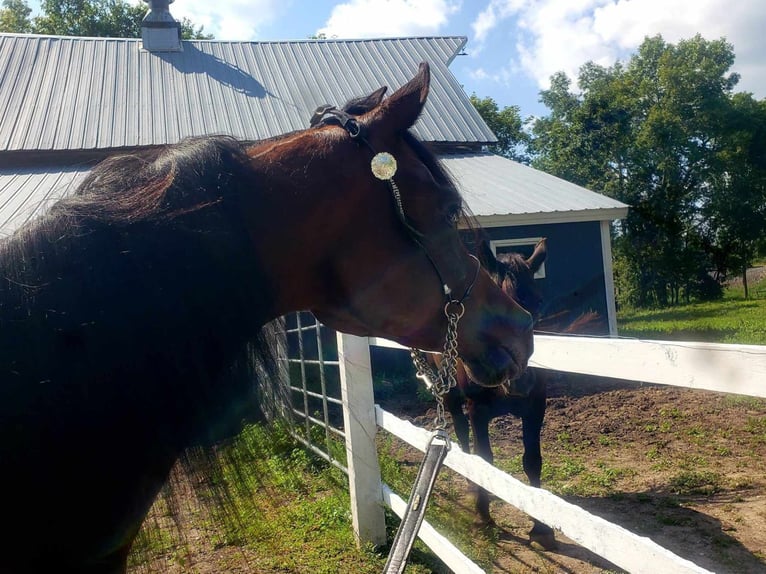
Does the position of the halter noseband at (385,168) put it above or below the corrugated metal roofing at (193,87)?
below

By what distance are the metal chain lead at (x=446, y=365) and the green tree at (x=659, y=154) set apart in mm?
27065

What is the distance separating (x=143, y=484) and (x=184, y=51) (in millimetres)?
15866

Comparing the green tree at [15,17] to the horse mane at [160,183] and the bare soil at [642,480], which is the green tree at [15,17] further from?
the horse mane at [160,183]

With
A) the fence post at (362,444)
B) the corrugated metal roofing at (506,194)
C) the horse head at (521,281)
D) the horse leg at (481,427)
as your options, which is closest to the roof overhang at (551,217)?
the corrugated metal roofing at (506,194)

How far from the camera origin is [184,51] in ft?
49.2

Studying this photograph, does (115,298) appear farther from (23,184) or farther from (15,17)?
(15,17)

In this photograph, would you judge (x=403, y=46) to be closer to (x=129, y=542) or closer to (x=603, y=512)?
(x=603, y=512)

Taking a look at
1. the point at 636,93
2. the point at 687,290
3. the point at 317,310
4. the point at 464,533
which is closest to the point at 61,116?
the point at 464,533

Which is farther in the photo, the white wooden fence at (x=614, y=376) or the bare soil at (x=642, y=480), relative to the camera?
the bare soil at (x=642, y=480)

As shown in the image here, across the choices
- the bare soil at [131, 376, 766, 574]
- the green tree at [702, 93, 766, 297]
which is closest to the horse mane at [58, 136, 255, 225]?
the bare soil at [131, 376, 766, 574]

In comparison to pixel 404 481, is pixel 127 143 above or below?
above

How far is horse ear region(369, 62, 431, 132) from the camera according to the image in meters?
1.50

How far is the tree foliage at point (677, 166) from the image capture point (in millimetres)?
26391

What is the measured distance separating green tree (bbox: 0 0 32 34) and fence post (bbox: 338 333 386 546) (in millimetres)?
34245
